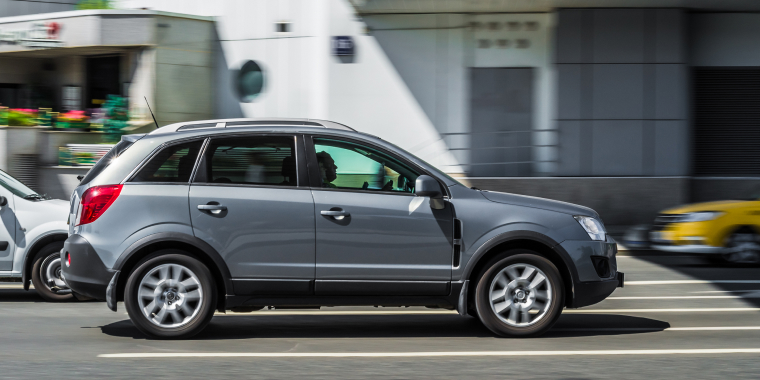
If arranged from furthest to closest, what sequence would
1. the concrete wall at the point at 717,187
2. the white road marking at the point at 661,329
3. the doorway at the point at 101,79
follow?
1. the doorway at the point at 101,79
2. the concrete wall at the point at 717,187
3. the white road marking at the point at 661,329

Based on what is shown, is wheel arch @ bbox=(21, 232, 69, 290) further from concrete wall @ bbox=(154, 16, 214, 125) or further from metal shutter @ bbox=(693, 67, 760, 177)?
metal shutter @ bbox=(693, 67, 760, 177)

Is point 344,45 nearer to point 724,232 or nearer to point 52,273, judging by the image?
point 724,232

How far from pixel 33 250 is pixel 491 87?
39.9 ft

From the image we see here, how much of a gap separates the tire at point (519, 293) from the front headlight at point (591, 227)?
43 centimetres

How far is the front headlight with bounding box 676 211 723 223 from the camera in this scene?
11523 mm

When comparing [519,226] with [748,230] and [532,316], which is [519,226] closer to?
[532,316]

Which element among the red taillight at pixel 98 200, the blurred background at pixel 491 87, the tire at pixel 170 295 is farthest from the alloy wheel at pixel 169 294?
the blurred background at pixel 491 87

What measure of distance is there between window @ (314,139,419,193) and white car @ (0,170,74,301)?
335 centimetres

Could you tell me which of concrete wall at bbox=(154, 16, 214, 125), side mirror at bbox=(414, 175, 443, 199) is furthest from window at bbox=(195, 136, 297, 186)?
concrete wall at bbox=(154, 16, 214, 125)

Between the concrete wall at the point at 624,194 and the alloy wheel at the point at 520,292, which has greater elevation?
the concrete wall at the point at 624,194

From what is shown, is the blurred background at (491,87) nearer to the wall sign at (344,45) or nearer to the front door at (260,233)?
the wall sign at (344,45)

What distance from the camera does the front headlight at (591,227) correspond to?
654 centimetres

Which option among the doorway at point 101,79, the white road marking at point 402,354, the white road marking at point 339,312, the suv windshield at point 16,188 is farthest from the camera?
the doorway at point 101,79

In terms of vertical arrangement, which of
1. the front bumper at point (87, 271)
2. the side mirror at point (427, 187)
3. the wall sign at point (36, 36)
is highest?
the wall sign at point (36, 36)
